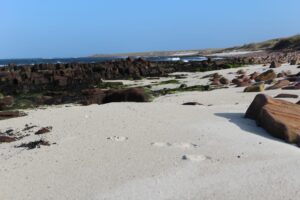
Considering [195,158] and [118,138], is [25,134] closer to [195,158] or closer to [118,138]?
[118,138]

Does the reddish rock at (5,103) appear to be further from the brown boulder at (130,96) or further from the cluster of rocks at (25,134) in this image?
the cluster of rocks at (25,134)

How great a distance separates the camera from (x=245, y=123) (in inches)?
301

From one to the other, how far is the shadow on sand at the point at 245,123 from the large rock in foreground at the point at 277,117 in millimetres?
74

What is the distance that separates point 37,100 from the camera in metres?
16.1

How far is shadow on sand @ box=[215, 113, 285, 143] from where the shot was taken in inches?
276

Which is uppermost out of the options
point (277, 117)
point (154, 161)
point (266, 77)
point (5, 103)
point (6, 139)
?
point (277, 117)

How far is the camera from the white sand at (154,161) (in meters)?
5.02

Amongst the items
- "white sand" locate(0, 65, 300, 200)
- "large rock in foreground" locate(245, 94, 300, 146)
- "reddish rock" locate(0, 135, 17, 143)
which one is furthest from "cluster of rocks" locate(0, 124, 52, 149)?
"large rock in foreground" locate(245, 94, 300, 146)

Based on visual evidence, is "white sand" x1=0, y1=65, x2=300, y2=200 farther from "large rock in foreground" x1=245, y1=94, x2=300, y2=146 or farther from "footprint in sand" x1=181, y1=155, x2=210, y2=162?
"large rock in foreground" x1=245, y1=94, x2=300, y2=146

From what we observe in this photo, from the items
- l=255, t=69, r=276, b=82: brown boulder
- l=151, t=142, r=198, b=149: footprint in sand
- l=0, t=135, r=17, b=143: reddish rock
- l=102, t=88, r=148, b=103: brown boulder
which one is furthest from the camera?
l=255, t=69, r=276, b=82: brown boulder

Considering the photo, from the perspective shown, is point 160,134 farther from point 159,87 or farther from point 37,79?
point 37,79

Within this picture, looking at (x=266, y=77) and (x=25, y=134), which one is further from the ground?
(x=25, y=134)

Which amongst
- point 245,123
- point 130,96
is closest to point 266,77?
point 130,96

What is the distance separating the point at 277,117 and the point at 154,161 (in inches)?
87.0
